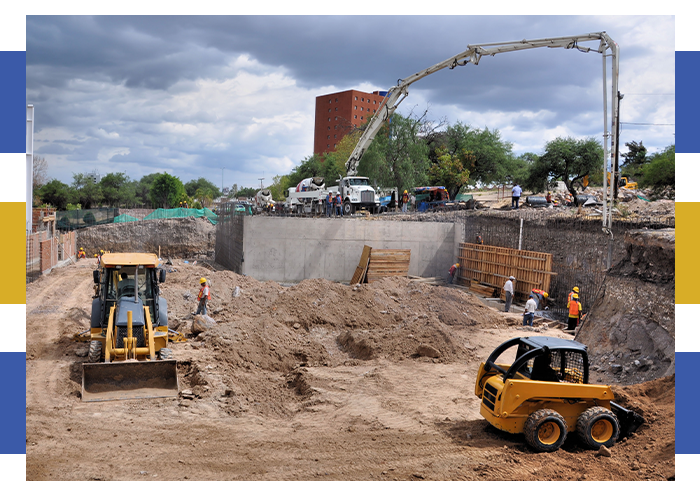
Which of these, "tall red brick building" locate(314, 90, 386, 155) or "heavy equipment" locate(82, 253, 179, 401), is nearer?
"heavy equipment" locate(82, 253, 179, 401)

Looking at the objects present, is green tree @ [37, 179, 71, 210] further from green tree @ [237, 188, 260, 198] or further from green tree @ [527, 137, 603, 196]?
green tree @ [237, 188, 260, 198]

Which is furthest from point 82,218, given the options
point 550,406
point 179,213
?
point 550,406

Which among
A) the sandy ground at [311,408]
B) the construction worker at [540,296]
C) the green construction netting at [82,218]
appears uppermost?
the green construction netting at [82,218]

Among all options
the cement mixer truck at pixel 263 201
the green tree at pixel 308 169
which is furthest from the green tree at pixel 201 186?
the cement mixer truck at pixel 263 201

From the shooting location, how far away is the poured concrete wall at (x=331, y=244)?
24578 mm

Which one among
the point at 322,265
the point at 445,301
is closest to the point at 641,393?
the point at 445,301

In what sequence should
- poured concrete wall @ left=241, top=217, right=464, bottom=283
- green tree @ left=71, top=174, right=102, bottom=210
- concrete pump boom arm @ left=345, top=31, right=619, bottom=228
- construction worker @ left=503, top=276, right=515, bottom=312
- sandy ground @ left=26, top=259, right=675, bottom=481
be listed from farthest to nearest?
green tree @ left=71, top=174, right=102, bottom=210 → poured concrete wall @ left=241, top=217, right=464, bottom=283 → construction worker @ left=503, top=276, right=515, bottom=312 → concrete pump boom arm @ left=345, top=31, right=619, bottom=228 → sandy ground @ left=26, top=259, right=675, bottom=481

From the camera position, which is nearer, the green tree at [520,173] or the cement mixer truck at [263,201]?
the cement mixer truck at [263,201]

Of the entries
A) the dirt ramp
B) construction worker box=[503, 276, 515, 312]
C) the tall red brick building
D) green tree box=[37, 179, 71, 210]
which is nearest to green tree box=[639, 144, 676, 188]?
construction worker box=[503, 276, 515, 312]

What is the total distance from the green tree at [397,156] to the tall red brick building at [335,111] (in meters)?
49.0

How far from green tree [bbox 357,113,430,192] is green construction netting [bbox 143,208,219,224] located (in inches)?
725

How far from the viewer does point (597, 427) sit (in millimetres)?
7680

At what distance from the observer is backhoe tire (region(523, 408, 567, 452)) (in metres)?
7.38

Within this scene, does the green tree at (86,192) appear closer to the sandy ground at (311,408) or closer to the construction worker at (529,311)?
the sandy ground at (311,408)
